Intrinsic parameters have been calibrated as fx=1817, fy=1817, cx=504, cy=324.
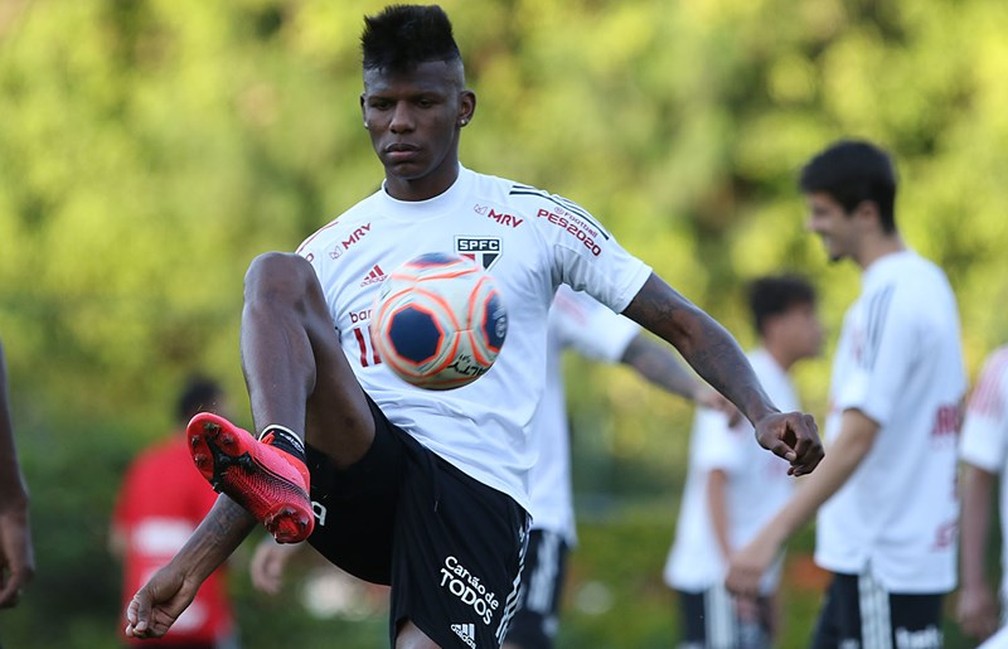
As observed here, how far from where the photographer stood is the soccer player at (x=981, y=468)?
7332mm

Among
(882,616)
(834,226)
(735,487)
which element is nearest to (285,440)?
(882,616)

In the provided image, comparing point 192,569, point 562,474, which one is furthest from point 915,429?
point 192,569

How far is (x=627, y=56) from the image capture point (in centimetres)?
2159

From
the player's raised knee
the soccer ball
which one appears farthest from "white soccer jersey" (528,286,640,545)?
the player's raised knee

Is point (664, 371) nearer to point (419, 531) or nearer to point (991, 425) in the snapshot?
point (991, 425)

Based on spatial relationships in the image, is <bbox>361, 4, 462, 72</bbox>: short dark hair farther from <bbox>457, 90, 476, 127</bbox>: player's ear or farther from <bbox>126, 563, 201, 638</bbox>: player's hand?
<bbox>126, 563, 201, 638</bbox>: player's hand

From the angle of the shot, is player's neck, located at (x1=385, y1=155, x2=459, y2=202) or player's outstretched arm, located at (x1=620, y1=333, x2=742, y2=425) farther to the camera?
player's outstretched arm, located at (x1=620, y1=333, x2=742, y2=425)

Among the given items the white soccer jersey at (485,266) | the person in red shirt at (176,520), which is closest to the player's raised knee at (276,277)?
the white soccer jersey at (485,266)

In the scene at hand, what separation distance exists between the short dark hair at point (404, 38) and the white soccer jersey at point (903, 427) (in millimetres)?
2307

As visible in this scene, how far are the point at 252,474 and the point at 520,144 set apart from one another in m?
17.6

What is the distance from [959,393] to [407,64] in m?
2.89

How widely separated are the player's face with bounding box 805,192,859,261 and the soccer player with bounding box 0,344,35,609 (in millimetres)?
3173

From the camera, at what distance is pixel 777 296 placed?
9234mm

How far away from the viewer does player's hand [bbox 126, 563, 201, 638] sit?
479 cm
